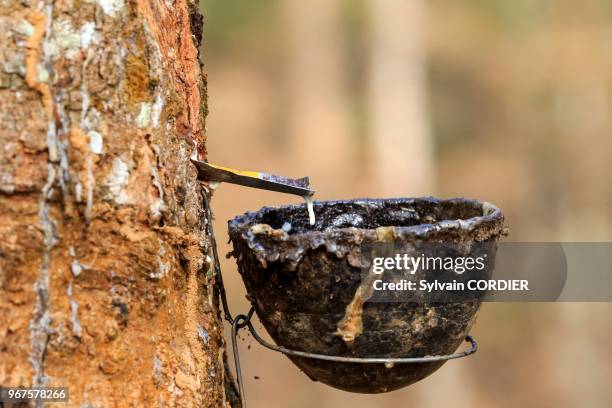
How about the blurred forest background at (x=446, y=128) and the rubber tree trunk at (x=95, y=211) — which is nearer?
the rubber tree trunk at (x=95, y=211)

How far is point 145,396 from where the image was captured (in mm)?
1325

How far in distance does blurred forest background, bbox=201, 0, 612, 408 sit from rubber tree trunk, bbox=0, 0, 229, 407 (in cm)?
435

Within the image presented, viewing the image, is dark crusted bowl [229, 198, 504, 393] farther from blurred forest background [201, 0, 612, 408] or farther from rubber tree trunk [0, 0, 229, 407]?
blurred forest background [201, 0, 612, 408]

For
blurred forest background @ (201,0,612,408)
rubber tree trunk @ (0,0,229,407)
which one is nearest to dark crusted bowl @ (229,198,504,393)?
rubber tree trunk @ (0,0,229,407)

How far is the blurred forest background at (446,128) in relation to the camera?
6727 mm

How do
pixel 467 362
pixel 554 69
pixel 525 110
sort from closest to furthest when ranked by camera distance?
pixel 467 362 < pixel 554 69 < pixel 525 110

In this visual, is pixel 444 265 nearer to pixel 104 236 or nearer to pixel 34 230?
pixel 104 236

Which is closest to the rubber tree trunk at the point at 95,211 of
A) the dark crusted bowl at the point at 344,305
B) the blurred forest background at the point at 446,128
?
the dark crusted bowl at the point at 344,305

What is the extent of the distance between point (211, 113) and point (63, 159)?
25.6ft

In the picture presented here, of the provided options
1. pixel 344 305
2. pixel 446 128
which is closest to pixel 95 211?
pixel 344 305

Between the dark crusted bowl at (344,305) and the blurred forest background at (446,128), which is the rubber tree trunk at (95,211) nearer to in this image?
the dark crusted bowl at (344,305)

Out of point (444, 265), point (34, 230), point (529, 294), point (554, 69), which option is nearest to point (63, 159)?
point (34, 230)

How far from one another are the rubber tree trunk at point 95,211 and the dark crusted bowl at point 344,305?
0.15 meters

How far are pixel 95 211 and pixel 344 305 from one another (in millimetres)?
487
